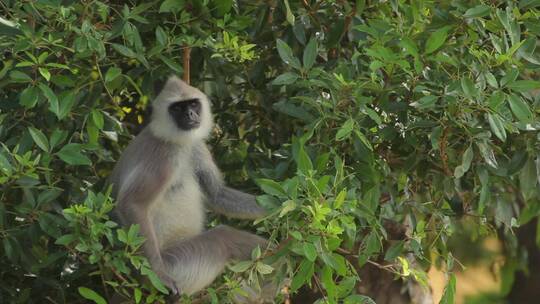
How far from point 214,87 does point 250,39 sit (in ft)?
1.11

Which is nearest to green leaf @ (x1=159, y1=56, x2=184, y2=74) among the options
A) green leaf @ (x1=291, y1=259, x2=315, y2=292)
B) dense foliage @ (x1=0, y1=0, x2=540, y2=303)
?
dense foliage @ (x1=0, y1=0, x2=540, y2=303)

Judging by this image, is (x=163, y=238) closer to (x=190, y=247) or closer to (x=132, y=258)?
(x=190, y=247)

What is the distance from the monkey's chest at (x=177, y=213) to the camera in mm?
4387

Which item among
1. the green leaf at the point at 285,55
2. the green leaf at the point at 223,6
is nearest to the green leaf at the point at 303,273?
the green leaf at the point at 285,55

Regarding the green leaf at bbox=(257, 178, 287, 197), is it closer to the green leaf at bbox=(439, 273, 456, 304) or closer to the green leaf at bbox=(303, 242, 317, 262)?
the green leaf at bbox=(303, 242, 317, 262)

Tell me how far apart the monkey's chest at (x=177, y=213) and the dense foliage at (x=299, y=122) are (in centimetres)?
26

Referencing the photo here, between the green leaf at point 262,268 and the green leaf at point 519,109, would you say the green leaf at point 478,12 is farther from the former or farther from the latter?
the green leaf at point 262,268

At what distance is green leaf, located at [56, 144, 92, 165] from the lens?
3.61 m

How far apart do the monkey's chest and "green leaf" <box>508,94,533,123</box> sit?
57.4 inches

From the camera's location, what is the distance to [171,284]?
399 cm

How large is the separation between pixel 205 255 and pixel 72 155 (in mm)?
783

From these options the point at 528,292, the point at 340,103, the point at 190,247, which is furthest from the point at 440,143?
the point at 528,292

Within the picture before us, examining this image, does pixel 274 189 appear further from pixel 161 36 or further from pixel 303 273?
pixel 161 36

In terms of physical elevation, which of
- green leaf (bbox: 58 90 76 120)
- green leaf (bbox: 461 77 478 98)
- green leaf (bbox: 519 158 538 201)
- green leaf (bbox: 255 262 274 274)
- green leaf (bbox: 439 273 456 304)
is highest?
green leaf (bbox: 58 90 76 120)
